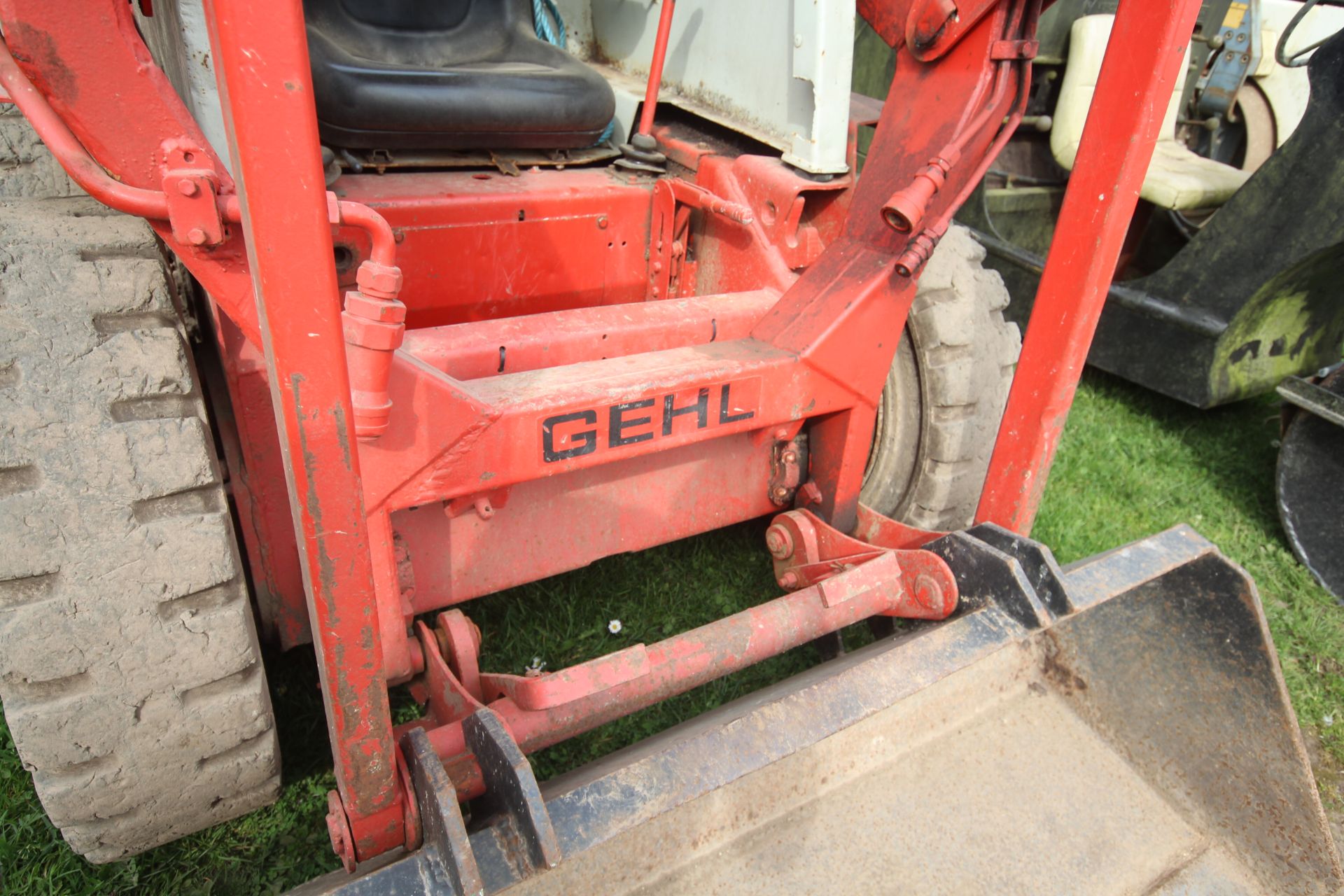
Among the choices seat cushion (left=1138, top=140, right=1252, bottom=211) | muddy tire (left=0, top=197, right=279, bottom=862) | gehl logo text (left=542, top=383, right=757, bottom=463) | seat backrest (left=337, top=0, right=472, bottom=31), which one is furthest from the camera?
seat cushion (left=1138, top=140, right=1252, bottom=211)

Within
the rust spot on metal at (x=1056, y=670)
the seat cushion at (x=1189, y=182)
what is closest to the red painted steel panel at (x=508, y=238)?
the rust spot on metal at (x=1056, y=670)

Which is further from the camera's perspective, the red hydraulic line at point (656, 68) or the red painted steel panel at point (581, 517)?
the red hydraulic line at point (656, 68)

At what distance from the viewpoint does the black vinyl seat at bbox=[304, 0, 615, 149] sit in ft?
6.25

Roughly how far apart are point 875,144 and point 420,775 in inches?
59.0

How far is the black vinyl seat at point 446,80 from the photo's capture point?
1.90 meters

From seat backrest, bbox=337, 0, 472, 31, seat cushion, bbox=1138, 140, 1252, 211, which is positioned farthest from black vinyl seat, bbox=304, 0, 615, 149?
seat cushion, bbox=1138, 140, 1252, 211

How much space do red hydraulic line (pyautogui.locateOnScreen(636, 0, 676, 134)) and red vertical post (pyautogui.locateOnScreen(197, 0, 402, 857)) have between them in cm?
135

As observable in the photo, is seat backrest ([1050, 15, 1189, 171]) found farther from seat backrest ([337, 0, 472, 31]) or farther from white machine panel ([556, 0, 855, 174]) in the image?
seat backrest ([337, 0, 472, 31])

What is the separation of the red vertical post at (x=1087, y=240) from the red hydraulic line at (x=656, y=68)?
3.21ft

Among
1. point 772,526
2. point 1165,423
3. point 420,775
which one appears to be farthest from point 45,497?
point 1165,423

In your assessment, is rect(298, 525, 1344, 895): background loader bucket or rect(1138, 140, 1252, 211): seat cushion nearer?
rect(298, 525, 1344, 895): background loader bucket

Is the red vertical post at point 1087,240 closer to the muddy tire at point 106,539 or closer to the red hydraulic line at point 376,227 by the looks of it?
Result: the red hydraulic line at point 376,227

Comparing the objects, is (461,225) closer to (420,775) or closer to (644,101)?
(644,101)

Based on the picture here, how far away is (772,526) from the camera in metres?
2.01
